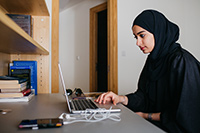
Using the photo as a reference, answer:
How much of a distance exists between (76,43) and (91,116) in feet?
12.8

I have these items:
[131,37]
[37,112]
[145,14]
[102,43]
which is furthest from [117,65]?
[37,112]

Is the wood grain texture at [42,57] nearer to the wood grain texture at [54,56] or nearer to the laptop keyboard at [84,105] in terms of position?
the wood grain texture at [54,56]

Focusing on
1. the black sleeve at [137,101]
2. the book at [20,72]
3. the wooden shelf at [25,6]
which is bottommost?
the black sleeve at [137,101]

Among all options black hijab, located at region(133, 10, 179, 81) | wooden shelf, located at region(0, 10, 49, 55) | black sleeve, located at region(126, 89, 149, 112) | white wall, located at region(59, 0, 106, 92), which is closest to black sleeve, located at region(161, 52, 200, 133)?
black hijab, located at region(133, 10, 179, 81)

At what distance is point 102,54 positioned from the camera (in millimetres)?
3879

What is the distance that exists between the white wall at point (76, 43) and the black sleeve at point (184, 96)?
10.3ft

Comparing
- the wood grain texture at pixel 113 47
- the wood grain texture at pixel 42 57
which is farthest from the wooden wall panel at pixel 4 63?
the wood grain texture at pixel 113 47

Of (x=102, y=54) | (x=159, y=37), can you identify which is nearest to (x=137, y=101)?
(x=159, y=37)

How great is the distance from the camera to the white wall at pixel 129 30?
2777 mm

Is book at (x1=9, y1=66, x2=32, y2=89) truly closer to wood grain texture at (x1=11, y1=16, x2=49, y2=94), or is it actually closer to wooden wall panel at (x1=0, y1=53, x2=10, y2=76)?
wooden wall panel at (x1=0, y1=53, x2=10, y2=76)

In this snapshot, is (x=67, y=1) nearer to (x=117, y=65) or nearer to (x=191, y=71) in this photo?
(x=117, y=65)

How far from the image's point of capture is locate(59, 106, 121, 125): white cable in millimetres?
628

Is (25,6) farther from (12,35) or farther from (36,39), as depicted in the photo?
(12,35)

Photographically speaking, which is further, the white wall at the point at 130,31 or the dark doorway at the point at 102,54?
the dark doorway at the point at 102,54
